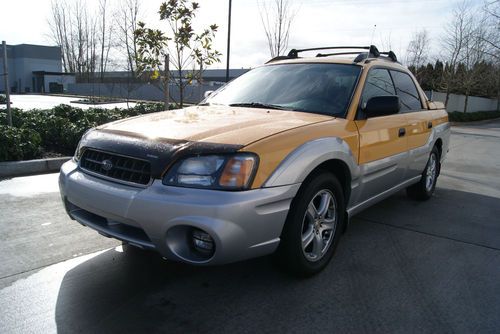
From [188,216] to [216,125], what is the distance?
84cm

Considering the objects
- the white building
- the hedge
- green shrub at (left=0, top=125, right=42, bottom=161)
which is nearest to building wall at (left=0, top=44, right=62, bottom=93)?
the white building

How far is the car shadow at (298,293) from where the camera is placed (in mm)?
2707

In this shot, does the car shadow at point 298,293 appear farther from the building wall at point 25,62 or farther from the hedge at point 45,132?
the building wall at point 25,62

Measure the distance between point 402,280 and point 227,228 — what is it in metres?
1.61

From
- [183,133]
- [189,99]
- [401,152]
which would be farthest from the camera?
[189,99]

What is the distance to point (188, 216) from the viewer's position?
253 cm

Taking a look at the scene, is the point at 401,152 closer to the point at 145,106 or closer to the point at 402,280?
the point at 402,280

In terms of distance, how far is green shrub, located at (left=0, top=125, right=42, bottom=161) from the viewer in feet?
21.5

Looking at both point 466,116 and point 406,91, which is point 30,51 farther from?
point 406,91

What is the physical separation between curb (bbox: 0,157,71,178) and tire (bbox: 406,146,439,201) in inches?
212

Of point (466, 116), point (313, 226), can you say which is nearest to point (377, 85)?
point (313, 226)

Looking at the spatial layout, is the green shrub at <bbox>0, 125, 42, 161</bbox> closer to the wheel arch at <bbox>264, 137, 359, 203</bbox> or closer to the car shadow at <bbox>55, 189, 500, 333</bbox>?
the car shadow at <bbox>55, 189, 500, 333</bbox>

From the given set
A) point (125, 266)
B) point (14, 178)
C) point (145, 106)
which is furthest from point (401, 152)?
point (145, 106)

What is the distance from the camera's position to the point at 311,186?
3043mm
